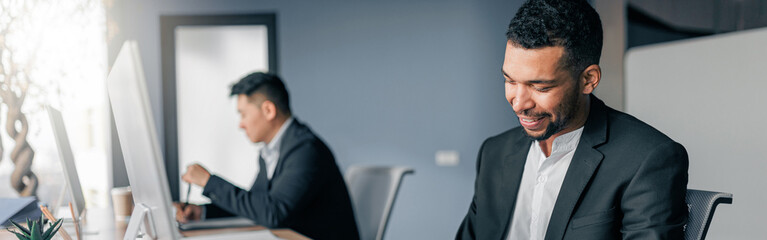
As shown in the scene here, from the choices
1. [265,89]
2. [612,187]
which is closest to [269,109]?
[265,89]

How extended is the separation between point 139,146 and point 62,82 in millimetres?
3082

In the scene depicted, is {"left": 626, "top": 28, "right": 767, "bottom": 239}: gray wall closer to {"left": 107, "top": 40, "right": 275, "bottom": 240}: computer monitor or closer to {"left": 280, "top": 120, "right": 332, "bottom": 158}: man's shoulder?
{"left": 280, "top": 120, "right": 332, "bottom": 158}: man's shoulder

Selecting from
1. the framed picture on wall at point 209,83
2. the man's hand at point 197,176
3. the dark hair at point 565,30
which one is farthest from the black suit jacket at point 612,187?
the framed picture on wall at point 209,83

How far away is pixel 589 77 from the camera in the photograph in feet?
4.47

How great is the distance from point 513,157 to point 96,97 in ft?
11.5

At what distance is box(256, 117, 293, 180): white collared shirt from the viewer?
2.48 m

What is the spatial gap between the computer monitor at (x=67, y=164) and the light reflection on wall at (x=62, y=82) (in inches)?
28.3

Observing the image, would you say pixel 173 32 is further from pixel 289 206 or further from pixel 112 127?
pixel 289 206

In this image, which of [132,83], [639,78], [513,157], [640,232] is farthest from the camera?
[639,78]

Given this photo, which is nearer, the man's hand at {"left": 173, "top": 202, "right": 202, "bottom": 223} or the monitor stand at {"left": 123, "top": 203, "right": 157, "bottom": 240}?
the monitor stand at {"left": 123, "top": 203, "right": 157, "bottom": 240}

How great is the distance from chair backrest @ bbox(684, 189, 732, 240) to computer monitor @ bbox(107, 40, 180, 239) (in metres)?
0.95

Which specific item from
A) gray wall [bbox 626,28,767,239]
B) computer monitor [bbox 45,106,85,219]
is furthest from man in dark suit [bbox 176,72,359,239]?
gray wall [bbox 626,28,767,239]

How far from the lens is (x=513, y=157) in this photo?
1.62m

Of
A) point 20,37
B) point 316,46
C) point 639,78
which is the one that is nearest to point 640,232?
point 639,78
